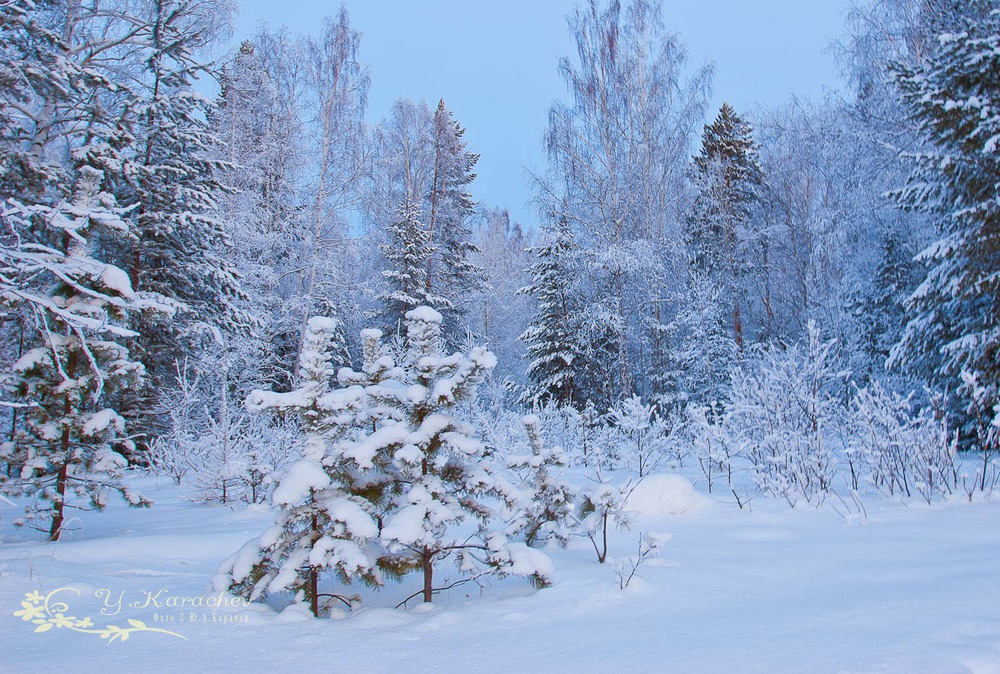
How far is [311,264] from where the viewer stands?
628 inches

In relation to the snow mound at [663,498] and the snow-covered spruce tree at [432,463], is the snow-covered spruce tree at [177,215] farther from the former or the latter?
the snow-covered spruce tree at [432,463]

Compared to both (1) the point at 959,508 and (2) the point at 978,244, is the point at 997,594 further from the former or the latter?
(2) the point at 978,244

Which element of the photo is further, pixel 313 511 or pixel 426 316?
pixel 426 316

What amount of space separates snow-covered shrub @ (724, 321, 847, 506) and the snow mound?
80 cm

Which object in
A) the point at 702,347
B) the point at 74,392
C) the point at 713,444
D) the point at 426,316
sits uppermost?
the point at 702,347

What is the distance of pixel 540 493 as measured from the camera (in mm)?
3834

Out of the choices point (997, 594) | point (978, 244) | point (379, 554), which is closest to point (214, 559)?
point (379, 554)

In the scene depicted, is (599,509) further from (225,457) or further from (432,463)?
(225,457)

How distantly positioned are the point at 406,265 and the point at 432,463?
1705 centimetres

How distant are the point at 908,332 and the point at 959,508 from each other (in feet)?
18.3

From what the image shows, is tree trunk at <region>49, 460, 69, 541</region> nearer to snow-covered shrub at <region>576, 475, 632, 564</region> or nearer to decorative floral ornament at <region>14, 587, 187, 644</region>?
decorative floral ornament at <region>14, 587, 187, 644</region>

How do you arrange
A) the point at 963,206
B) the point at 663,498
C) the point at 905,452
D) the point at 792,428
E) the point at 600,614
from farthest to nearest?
the point at 963,206 < the point at 792,428 < the point at 663,498 < the point at 905,452 < the point at 600,614

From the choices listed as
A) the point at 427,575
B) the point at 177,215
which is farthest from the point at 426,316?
the point at 177,215

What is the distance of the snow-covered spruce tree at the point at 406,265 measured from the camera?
1955 cm
